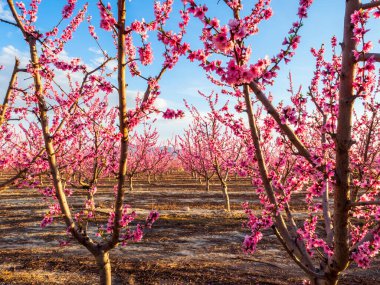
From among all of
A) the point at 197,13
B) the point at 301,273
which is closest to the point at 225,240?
the point at 301,273

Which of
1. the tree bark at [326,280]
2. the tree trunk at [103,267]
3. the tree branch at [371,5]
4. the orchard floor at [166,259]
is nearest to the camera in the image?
the tree branch at [371,5]

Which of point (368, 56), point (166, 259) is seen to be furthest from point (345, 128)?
point (166, 259)

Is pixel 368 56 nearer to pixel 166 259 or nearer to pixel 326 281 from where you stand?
pixel 326 281

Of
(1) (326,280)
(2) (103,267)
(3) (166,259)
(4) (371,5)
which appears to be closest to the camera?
(4) (371,5)

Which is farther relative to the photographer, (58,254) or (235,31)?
(58,254)

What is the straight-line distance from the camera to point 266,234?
11.4m

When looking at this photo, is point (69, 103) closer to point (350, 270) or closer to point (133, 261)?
point (133, 261)

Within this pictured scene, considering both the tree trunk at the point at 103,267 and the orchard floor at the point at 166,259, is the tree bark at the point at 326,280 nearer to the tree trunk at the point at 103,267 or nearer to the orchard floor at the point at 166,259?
the tree trunk at the point at 103,267

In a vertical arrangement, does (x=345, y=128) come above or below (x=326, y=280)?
above

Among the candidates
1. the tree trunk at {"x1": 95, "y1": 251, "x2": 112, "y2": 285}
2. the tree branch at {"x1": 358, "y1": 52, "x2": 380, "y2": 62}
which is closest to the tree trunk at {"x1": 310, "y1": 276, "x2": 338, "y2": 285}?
the tree branch at {"x1": 358, "y1": 52, "x2": 380, "y2": 62}

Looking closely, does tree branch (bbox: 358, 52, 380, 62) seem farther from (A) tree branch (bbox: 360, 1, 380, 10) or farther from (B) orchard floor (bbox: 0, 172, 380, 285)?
(B) orchard floor (bbox: 0, 172, 380, 285)

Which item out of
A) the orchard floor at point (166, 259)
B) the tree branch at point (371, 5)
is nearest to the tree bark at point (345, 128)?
the tree branch at point (371, 5)

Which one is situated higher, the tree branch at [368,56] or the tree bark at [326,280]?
the tree branch at [368,56]

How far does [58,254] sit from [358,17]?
9.18m
